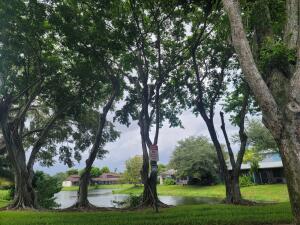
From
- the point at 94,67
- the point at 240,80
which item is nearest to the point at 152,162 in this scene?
the point at 94,67

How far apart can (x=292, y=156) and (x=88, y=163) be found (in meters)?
15.1

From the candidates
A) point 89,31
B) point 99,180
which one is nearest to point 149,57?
point 89,31

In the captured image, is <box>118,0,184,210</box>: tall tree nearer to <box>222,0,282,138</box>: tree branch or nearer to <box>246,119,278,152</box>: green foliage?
<box>222,0,282,138</box>: tree branch

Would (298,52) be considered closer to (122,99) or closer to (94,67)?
(94,67)

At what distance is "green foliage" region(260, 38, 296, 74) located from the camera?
7.66 meters

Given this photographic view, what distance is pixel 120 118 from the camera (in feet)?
72.2

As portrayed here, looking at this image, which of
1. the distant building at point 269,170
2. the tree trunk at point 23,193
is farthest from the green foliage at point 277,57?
the distant building at point 269,170

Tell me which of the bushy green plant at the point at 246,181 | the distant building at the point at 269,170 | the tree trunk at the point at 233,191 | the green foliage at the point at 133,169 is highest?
the green foliage at the point at 133,169

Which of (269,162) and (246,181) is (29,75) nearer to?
(246,181)

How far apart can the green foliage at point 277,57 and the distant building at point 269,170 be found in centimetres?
3988

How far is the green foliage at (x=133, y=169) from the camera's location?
3265 inches

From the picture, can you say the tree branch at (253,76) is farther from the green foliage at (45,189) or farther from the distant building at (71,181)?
the distant building at (71,181)

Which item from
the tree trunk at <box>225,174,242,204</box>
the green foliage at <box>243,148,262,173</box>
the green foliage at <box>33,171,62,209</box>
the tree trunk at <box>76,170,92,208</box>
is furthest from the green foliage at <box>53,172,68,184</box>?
the green foliage at <box>243,148,262,173</box>

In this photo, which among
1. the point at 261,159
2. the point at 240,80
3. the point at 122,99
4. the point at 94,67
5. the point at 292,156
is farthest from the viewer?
the point at 261,159
